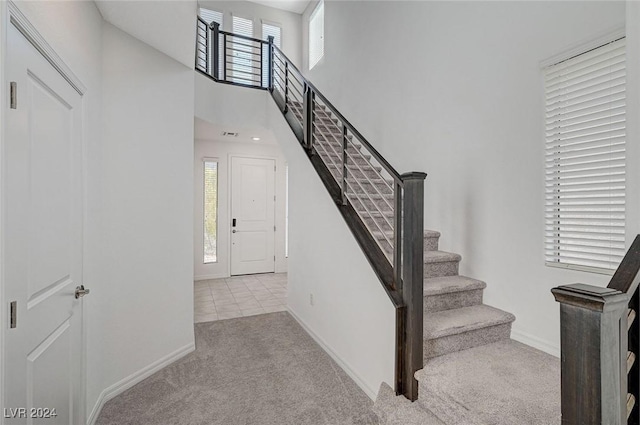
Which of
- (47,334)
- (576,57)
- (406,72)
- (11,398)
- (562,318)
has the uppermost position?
(406,72)

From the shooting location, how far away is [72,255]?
1.69 meters

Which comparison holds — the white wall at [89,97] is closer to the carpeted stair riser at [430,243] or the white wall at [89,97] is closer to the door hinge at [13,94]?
the door hinge at [13,94]

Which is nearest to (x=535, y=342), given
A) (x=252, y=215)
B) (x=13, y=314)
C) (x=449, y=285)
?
(x=449, y=285)

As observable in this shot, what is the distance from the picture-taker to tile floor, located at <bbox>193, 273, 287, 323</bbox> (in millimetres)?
3984

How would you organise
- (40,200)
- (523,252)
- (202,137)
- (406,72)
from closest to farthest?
(40,200)
(523,252)
(406,72)
(202,137)

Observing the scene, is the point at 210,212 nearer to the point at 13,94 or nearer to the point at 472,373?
the point at 13,94

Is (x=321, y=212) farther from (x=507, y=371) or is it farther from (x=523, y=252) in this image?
(x=507, y=371)

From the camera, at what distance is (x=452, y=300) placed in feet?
7.65

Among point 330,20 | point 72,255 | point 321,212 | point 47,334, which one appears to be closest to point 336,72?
point 330,20

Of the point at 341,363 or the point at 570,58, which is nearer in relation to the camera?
the point at 570,58

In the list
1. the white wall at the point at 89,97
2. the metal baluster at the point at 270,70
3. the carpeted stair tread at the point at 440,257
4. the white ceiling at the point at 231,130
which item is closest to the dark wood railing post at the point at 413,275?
the carpeted stair tread at the point at 440,257

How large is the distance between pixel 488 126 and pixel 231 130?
11.1ft

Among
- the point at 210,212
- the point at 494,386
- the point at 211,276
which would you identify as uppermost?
the point at 210,212

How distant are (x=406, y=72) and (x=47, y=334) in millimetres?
3448
